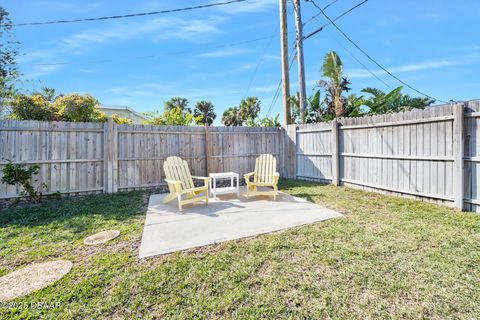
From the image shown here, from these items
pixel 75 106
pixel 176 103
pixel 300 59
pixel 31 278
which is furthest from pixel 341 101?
pixel 176 103

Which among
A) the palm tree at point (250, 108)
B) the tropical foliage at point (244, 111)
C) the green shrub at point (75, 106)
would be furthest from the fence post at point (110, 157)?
the palm tree at point (250, 108)

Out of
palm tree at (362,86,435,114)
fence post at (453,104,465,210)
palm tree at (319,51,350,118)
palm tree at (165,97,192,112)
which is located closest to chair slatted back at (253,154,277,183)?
fence post at (453,104,465,210)

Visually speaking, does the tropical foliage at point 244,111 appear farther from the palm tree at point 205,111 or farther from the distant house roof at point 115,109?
the distant house roof at point 115,109

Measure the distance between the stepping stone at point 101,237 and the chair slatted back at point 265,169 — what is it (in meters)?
3.78

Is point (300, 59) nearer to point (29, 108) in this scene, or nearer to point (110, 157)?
point (110, 157)

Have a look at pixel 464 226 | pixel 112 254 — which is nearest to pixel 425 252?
pixel 464 226

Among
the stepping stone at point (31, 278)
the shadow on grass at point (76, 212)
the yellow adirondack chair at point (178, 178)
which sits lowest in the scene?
the stepping stone at point (31, 278)

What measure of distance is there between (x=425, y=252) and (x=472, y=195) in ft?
8.19

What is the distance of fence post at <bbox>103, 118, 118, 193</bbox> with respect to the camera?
21.3 ft

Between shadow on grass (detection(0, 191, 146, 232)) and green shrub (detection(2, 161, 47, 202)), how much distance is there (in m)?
0.35

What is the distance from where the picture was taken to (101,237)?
135 inches

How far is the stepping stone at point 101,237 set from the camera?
3285 millimetres

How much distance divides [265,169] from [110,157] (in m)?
4.47

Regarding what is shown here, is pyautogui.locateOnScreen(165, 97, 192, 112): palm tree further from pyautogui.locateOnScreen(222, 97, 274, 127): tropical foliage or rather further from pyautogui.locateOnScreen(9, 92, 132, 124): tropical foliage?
pyautogui.locateOnScreen(9, 92, 132, 124): tropical foliage
